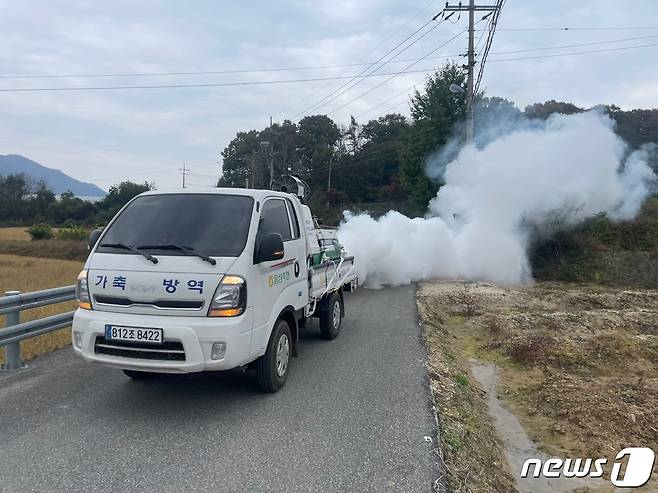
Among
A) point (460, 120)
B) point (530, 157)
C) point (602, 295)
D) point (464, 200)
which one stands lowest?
point (602, 295)

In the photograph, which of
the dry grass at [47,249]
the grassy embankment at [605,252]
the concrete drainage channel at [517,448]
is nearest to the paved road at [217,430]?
the concrete drainage channel at [517,448]

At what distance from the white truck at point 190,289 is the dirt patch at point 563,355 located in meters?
2.06

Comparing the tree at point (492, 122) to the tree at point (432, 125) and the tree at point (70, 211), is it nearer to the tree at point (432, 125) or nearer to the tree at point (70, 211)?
the tree at point (432, 125)

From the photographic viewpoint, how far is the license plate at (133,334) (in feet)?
15.0

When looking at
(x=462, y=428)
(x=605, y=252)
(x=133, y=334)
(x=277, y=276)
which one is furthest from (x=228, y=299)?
(x=605, y=252)

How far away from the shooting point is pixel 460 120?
1110 inches

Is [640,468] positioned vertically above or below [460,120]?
below

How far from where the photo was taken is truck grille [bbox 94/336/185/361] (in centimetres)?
459

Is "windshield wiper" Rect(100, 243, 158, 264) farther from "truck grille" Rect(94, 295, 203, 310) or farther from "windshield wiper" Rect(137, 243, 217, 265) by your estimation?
"truck grille" Rect(94, 295, 203, 310)

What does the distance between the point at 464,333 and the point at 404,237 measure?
6.52 m

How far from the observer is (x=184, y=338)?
179 inches

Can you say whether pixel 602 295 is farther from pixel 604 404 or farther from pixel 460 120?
pixel 460 120

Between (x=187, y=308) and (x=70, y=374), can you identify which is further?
(x=70, y=374)

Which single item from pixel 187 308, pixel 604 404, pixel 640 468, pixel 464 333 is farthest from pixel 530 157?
pixel 187 308
